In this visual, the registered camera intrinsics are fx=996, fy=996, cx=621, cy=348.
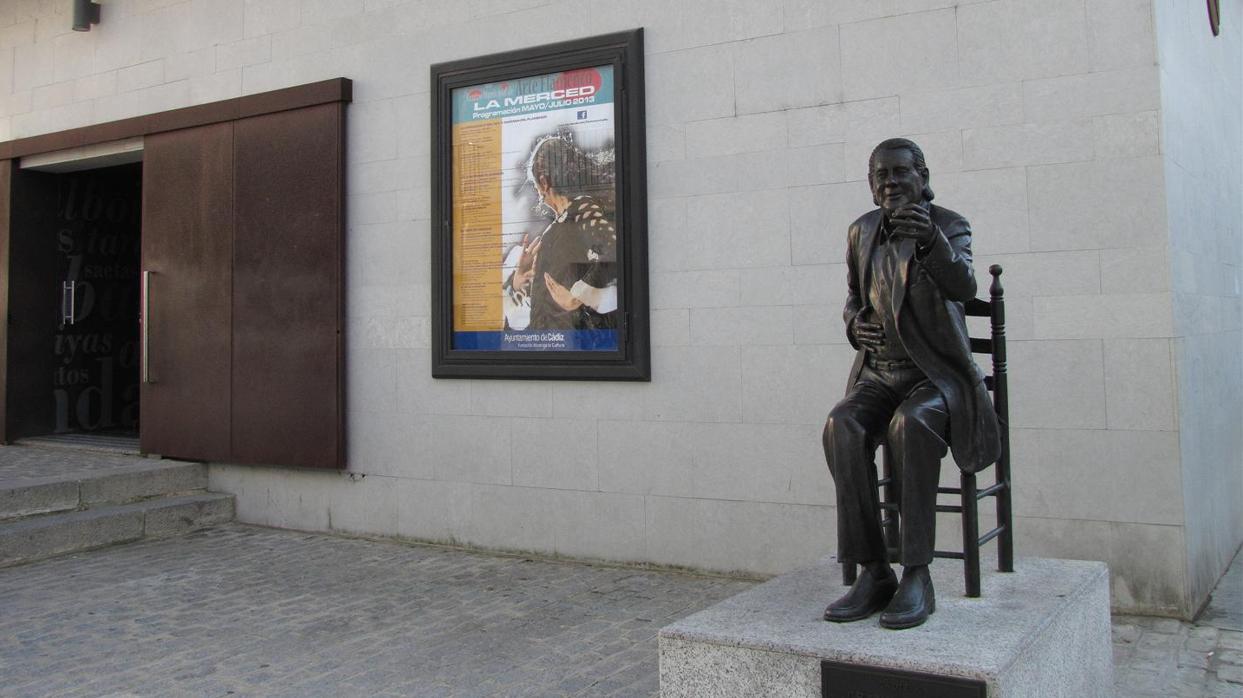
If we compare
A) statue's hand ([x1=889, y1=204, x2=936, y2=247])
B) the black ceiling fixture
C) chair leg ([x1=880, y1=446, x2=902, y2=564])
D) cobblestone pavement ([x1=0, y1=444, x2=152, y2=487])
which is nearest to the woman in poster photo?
chair leg ([x1=880, y1=446, x2=902, y2=564])

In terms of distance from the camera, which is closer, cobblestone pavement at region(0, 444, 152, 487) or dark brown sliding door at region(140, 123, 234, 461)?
cobblestone pavement at region(0, 444, 152, 487)

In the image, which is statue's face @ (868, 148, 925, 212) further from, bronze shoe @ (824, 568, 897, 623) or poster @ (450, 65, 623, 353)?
poster @ (450, 65, 623, 353)

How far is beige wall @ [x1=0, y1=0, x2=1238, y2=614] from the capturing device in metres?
4.83

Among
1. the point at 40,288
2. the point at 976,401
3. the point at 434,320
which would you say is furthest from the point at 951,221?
the point at 40,288

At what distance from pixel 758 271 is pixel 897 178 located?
8.75 feet

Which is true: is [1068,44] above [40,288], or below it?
above

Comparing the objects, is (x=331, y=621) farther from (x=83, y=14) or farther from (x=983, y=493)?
(x=83, y=14)

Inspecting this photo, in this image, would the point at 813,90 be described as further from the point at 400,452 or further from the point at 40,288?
the point at 40,288

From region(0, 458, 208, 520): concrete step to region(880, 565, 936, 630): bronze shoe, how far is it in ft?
19.9

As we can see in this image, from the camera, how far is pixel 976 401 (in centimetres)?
320

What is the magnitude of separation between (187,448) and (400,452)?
2.08 metres

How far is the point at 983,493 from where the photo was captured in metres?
3.29

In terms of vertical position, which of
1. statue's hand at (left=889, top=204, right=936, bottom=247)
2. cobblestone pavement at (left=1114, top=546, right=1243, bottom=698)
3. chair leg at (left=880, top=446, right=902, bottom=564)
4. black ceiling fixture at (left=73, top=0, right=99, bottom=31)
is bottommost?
cobblestone pavement at (left=1114, top=546, right=1243, bottom=698)

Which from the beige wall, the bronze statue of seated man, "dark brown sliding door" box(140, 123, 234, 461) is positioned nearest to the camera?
the bronze statue of seated man
